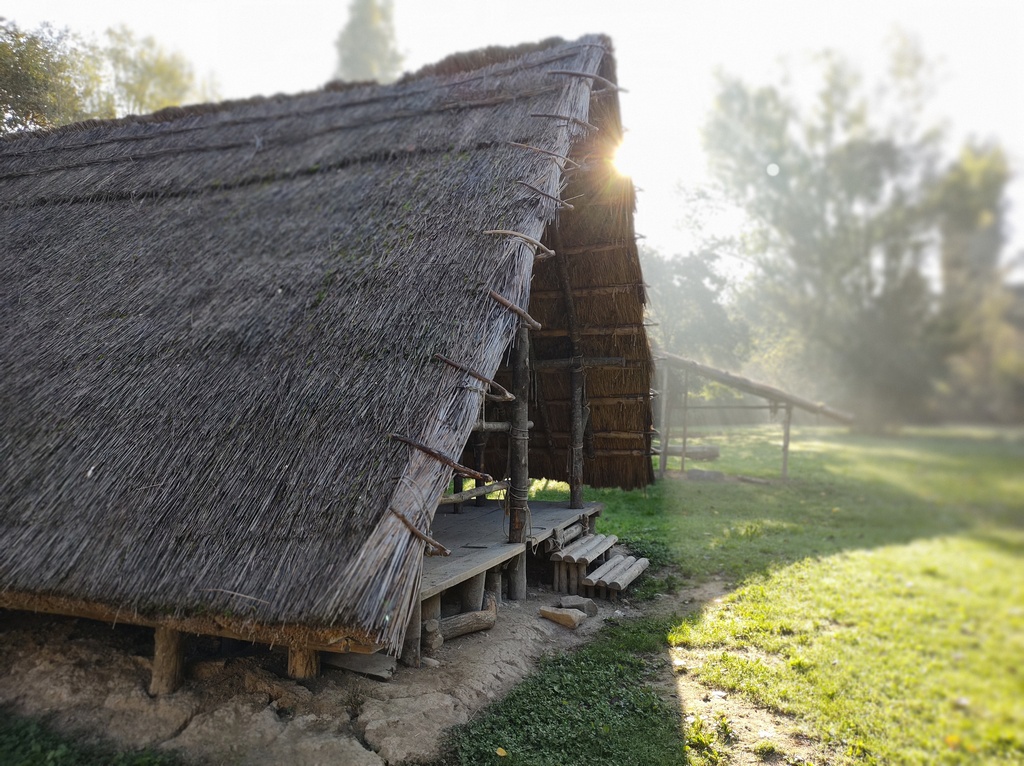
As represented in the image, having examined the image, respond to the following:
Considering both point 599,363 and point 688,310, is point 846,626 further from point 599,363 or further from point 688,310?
point 688,310

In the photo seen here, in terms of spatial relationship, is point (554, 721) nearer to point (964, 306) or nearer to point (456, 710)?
point (456, 710)

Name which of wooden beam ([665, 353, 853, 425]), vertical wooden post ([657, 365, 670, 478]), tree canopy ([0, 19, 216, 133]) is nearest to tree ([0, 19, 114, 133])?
tree canopy ([0, 19, 216, 133])

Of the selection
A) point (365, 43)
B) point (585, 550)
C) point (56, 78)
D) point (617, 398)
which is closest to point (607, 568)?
point (585, 550)

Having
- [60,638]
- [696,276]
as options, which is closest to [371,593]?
[60,638]

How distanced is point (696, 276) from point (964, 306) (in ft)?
27.6

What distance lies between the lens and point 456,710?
332cm

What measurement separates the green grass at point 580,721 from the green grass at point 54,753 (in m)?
1.43

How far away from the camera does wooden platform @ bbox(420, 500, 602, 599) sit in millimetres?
4027

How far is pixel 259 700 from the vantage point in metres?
3.15

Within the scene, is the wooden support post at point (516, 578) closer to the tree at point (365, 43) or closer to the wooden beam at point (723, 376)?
the wooden beam at point (723, 376)

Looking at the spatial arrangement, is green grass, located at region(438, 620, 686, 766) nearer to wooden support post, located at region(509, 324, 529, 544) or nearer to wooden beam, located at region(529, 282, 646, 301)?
wooden support post, located at region(509, 324, 529, 544)

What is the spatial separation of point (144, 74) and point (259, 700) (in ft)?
65.3

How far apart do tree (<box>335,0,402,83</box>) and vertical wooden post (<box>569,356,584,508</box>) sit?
22589 millimetres

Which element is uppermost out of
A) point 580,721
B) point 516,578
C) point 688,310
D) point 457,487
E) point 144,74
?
point 144,74
